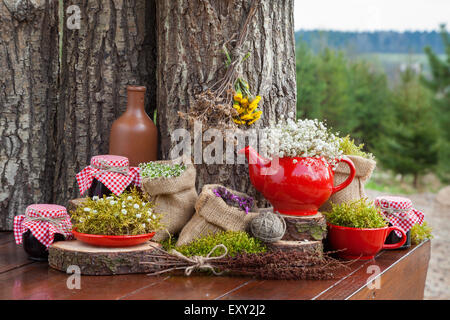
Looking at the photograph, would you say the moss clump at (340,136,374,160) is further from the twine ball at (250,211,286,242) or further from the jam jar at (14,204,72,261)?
the jam jar at (14,204,72,261)

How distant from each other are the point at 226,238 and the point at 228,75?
775 millimetres

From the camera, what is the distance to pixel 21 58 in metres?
2.79

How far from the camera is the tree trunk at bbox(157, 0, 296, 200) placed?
255 cm

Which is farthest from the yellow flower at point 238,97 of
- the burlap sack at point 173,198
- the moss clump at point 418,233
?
the moss clump at point 418,233

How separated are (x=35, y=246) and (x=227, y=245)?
2.55 feet

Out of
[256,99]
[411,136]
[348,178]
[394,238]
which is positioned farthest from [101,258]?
[411,136]

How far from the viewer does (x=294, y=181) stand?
217cm

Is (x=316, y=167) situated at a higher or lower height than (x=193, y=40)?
lower

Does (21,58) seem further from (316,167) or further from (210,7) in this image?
(316,167)

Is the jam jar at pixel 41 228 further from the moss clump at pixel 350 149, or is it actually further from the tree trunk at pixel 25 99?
the moss clump at pixel 350 149

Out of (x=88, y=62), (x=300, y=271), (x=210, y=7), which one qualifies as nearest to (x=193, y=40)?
(x=210, y=7)

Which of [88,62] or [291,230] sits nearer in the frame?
[291,230]

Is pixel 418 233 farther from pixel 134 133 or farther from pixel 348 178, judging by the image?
pixel 134 133
